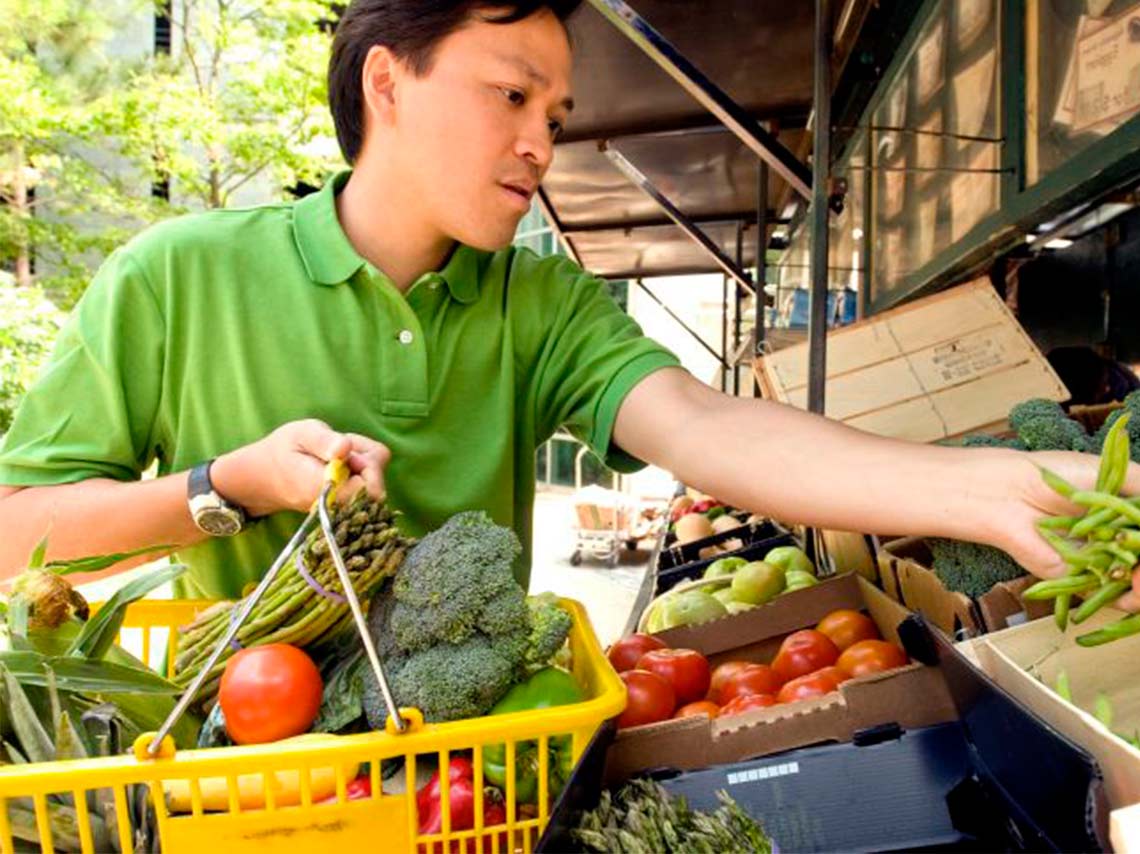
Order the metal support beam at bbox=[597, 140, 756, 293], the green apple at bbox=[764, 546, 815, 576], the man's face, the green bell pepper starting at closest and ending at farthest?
the green bell pepper → the man's face → the green apple at bbox=[764, 546, 815, 576] → the metal support beam at bbox=[597, 140, 756, 293]

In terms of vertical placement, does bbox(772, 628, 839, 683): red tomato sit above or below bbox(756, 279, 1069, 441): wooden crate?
below

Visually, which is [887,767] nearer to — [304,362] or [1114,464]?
[1114,464]

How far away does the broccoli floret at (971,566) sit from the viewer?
5.29 ft

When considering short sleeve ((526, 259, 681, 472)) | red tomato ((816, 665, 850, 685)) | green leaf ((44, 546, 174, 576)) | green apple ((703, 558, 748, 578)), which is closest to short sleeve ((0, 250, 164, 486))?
green leaf ((44, 546, 174, 576))

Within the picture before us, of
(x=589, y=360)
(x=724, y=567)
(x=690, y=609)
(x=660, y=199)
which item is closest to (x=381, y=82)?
(x=589, y=360)

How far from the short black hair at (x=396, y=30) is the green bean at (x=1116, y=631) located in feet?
4.24

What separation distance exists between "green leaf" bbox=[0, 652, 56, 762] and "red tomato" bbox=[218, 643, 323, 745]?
0.62 ft

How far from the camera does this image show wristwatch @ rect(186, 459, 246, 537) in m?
1.44

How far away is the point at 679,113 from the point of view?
457cm

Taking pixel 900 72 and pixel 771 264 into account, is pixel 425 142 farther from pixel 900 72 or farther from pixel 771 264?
pixel 771 264

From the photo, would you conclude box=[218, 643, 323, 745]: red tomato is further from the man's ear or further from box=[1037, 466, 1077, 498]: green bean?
the man's ear

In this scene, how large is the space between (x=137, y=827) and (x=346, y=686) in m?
0.27

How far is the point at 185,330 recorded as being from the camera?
178 centimetres

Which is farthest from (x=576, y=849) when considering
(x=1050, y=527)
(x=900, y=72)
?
(x=900, y=72)
